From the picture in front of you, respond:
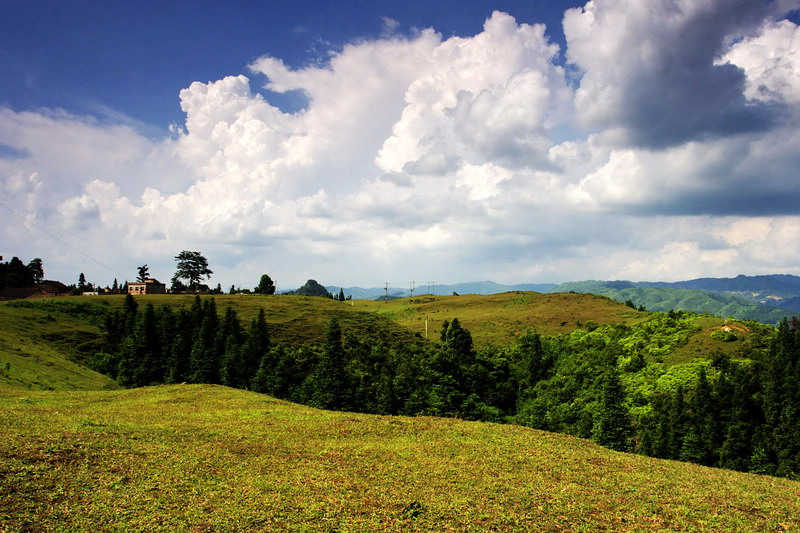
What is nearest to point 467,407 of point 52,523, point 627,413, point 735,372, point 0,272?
point 627,413

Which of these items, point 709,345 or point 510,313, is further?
point 510,313

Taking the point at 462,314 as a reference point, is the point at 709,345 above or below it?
below

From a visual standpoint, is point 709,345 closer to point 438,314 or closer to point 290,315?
point 438,314

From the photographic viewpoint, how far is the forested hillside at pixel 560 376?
49.8 metres

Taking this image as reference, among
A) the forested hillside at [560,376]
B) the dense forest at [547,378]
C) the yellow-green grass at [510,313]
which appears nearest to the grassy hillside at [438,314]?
the yellow-green grass at [510,313]

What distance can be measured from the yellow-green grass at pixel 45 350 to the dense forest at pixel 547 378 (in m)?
4.71

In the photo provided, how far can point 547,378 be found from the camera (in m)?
78.6

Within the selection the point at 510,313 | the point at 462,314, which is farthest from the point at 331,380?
the point at 462,314

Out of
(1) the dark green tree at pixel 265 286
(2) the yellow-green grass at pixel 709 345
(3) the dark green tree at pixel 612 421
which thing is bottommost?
(3) the dark green tree at pixel 612 421

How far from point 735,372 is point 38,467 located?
70.0 meters

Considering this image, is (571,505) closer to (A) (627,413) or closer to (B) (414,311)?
(A) (627,413)

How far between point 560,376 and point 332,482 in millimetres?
62764

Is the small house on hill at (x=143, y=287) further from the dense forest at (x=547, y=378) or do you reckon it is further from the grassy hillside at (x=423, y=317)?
the dense forest at (x=547, y=378)

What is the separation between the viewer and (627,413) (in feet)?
188
